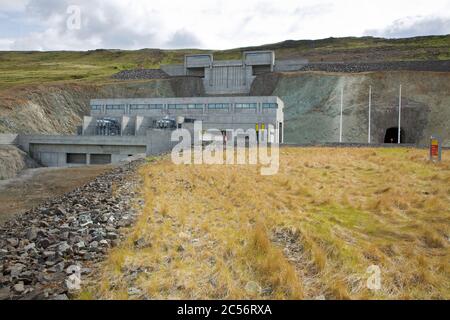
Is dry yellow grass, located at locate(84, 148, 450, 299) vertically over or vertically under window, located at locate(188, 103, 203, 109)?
under

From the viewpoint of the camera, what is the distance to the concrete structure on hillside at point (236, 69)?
273ft

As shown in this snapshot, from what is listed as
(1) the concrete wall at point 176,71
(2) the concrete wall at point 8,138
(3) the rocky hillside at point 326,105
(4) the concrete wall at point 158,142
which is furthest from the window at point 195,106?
(1) the concrete wall at point 176,71

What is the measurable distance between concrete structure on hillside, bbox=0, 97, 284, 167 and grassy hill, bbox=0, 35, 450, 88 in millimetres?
31092

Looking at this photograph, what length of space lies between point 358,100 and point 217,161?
44.2 m

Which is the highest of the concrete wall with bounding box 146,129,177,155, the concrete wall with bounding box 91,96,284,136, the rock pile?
the rock pile

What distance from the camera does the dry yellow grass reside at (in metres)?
7.19

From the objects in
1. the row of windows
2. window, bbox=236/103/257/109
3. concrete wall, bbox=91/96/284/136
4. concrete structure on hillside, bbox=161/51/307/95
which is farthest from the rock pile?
window, bbox=236/103/257/109

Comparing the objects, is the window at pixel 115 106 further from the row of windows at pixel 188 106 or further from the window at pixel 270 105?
the window at pixel 270 105

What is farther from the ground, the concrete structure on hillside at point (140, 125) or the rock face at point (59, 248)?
the concrete structure on hillside at point (140, 125)

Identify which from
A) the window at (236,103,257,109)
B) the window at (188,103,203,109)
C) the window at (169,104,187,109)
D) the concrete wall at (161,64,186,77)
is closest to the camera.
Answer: the window at (236,103,257,109)

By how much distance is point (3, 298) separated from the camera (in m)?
6.95

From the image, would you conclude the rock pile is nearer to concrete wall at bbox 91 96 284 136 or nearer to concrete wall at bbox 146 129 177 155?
concrete wall at bbox 91 96 284 136
